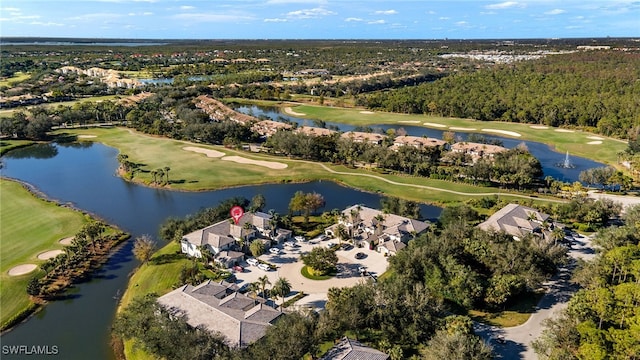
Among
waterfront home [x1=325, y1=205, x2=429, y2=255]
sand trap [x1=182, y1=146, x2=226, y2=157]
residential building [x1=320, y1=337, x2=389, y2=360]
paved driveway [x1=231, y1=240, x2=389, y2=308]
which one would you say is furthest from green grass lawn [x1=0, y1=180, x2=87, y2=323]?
sand trap [x1=182, y1=146, x2=226, y2=157]

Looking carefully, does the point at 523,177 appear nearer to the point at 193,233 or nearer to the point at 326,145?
the point at 326,145

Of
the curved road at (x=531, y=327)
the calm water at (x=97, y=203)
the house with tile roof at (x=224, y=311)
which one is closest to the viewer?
the house with tile roof at (x=224, y=311)

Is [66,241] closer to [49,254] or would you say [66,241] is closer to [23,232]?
[49,254]

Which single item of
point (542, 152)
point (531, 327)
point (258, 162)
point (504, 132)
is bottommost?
point (531, 327)

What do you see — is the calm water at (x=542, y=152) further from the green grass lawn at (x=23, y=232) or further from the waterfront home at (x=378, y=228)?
the green grass lawn at (x=23, y=232)

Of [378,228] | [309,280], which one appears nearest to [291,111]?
[378,228]

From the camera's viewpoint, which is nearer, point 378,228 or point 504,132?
point 378,228

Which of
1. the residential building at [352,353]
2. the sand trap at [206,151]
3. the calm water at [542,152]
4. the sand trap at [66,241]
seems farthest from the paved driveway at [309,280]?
the calm water at [542,152]

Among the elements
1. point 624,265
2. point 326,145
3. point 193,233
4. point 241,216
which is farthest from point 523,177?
point 193,233
